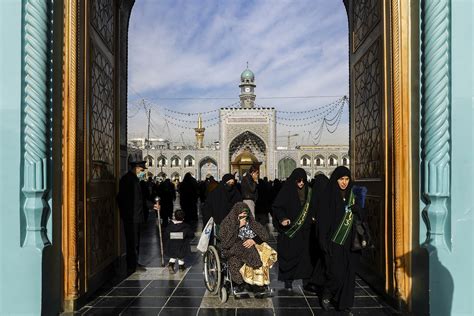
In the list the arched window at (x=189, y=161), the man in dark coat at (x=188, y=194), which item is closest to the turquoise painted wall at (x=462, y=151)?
Answer: the man in dark coat at (x=188, y=194)

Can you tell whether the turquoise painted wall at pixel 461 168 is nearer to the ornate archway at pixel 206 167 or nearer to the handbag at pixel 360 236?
the handbag at pixel 360 236

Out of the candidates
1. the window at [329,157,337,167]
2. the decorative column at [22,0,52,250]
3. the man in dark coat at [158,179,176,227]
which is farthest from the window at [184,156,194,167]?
the decorative column at [22,0,52,250]

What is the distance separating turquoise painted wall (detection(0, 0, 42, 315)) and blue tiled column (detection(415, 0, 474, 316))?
2.89m

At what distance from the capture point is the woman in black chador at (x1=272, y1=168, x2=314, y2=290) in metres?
4.70

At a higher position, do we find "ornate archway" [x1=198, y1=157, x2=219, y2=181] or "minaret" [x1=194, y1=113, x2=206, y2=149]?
"minaret" [x1=194, y1=113, x2=206, y2=149]

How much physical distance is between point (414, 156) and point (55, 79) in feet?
9.61

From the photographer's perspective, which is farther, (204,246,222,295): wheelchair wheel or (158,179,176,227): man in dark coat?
(158,179,176,227): man in dark coat

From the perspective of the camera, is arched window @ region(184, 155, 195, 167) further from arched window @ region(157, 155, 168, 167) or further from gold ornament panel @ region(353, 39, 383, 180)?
gold ornament panel @ region(353, 39, 383, 180)

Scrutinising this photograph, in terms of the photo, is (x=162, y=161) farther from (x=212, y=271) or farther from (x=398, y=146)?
(x=398, y=146)

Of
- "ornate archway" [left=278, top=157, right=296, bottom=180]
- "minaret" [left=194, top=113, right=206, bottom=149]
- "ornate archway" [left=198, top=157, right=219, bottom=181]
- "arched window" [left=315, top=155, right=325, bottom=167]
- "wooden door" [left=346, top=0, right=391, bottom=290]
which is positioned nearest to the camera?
"wooden door" [left=346, top=0, right=391, bottom=290]

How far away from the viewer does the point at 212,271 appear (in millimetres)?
4500

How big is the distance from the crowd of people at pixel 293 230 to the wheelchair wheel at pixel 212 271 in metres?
0.12

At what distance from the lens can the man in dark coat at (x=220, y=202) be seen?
4906 mm

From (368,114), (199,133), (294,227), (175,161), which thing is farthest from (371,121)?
(199,133)
